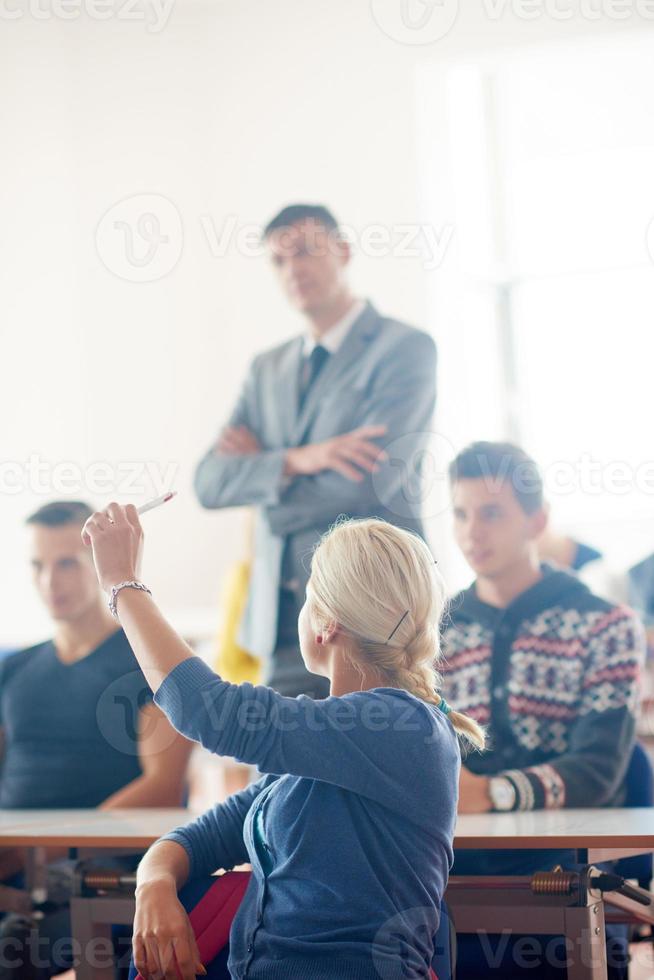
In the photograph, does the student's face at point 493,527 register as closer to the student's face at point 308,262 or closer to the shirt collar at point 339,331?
the shirt collar at point 339,331

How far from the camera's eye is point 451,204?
4.80 m

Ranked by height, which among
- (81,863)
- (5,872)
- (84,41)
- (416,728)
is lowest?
(5,872)

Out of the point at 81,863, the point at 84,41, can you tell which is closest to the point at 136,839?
the point at 81,863

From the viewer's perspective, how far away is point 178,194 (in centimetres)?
511

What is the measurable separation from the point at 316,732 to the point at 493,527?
3.77 feet

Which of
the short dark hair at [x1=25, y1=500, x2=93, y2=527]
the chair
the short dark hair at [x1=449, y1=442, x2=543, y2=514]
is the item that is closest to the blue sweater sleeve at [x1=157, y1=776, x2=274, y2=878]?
the chair

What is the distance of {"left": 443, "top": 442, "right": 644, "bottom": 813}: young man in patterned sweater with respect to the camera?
6.93 ft

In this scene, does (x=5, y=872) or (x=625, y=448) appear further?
(x=625, y=448)

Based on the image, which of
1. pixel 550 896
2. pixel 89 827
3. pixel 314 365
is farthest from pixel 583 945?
pixel 314 365

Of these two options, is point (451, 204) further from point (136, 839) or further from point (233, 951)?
point (233, 951)

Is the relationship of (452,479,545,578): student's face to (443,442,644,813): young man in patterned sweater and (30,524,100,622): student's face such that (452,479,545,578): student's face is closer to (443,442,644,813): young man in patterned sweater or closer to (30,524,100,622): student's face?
(443,442,644,813): young man in patterned sweater

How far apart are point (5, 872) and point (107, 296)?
122 inches

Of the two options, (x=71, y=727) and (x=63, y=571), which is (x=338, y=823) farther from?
(x=63, y=571)

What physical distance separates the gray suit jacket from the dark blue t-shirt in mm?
361
